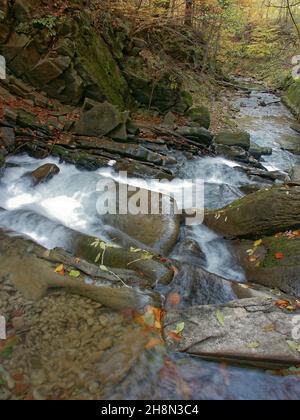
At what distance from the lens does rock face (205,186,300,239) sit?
5.91 meters

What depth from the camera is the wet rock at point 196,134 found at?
11039 millimetres

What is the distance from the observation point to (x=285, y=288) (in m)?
5.23

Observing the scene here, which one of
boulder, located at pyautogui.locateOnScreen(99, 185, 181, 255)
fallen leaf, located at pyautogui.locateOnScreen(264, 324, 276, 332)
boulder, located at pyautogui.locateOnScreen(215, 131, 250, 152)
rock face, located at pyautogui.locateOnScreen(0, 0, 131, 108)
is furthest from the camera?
boulder, located at pyautogui.locateOnScreen(215, 131, 250, 152)

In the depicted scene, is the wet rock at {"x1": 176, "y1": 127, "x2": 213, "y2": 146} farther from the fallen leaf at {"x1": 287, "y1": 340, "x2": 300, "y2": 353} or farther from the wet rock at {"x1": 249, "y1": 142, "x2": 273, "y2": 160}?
the fallen leaf at {"x1": 287, "y1": 340, "x2": 300, "y2": 353}

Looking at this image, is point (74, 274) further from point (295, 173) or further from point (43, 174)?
point (295, 173)

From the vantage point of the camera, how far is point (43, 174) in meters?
7.95

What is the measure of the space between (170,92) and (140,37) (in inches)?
109

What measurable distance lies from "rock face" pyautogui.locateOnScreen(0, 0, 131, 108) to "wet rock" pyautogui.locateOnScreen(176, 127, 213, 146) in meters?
2.36

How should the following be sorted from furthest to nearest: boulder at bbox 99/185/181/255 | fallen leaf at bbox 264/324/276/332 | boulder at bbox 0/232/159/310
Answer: boulder at bbox 99/185/181/255
boulder at bbox 0/232/159/310
fallen leaf at bbox 264/324/276/332

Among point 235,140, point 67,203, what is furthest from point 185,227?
point 235,140

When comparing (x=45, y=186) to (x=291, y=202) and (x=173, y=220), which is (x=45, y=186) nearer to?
(x=173, y=220)

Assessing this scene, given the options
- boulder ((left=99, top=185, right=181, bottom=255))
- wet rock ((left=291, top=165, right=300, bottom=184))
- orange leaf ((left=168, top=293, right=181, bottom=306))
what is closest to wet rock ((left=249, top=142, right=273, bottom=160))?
wet rock ((left=291, top=165, right=300, bottom=184))

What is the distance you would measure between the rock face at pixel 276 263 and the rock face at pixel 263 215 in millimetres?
204

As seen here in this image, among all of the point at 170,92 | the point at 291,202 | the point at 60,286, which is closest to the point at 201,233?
the point at 291,202
